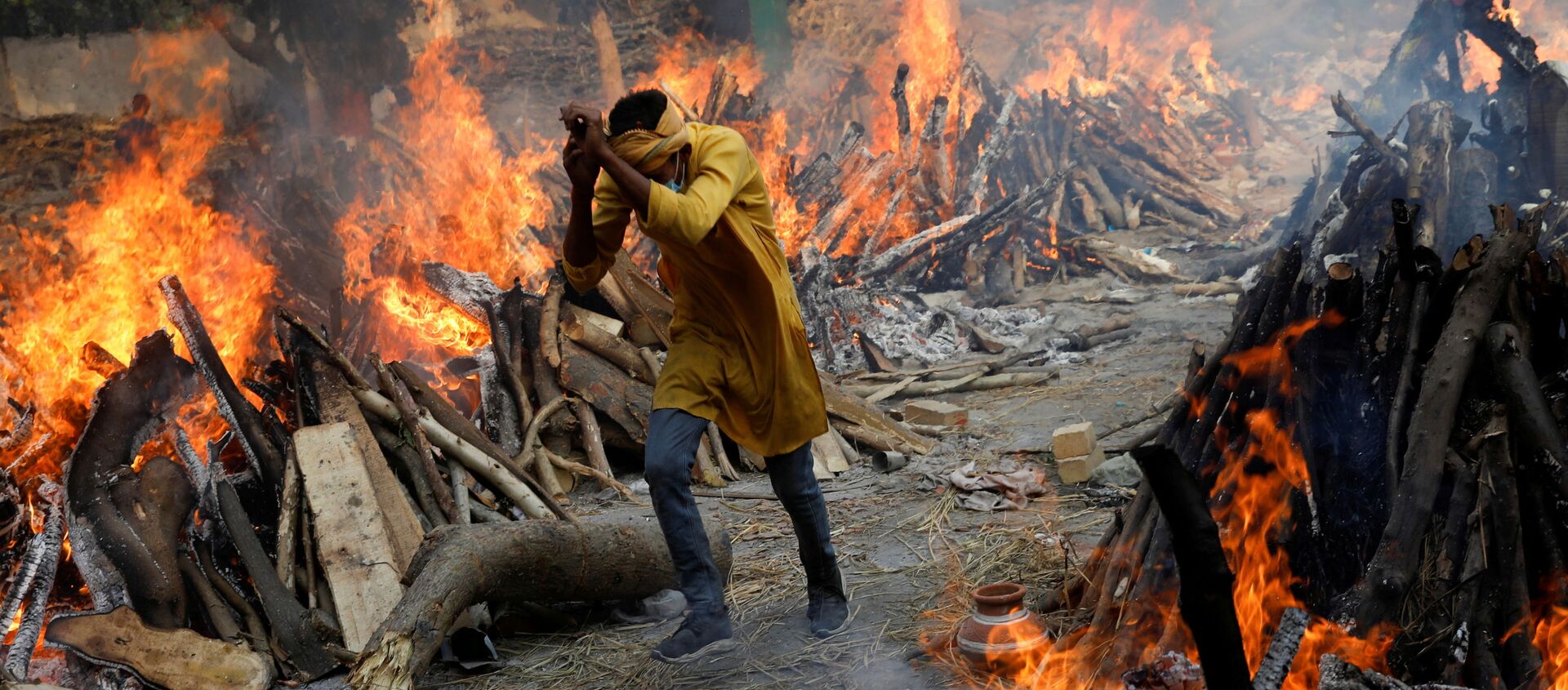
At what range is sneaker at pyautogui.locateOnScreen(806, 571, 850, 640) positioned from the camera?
402 cm

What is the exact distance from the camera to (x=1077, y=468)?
5.87 metres

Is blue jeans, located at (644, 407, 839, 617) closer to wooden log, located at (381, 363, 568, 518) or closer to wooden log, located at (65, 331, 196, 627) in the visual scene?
wooden log, located at (381, 363, 568, 518)

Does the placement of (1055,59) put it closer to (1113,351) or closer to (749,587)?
(1113,351)

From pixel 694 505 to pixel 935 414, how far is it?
4.19 meters

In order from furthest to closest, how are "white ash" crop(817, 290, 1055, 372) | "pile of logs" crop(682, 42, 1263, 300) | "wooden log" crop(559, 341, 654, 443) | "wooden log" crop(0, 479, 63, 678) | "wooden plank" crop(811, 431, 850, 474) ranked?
"pile of logs" crop(682, 42, 1263, 300) → "white ash" crop(817, 290, 1055, 372) → "wooden log" crop(559, 341, 654, 443) → "wooden plank" crop(811, 431, 850, 474) → "wooden log" crop(0, 479, 63, 678)

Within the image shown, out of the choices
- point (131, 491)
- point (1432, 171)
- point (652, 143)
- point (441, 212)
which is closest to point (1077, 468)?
point (652, 143)

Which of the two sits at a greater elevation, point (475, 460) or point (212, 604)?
point (475, 460)

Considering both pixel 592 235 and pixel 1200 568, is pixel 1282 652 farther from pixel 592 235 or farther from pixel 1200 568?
pixel 592 235

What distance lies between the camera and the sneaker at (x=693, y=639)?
3.80 meters

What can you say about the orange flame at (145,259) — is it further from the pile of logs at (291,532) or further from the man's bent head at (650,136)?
the man's bent head at (650,136)

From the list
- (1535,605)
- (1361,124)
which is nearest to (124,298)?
(1535,605)

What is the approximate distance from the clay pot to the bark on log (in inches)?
68.7

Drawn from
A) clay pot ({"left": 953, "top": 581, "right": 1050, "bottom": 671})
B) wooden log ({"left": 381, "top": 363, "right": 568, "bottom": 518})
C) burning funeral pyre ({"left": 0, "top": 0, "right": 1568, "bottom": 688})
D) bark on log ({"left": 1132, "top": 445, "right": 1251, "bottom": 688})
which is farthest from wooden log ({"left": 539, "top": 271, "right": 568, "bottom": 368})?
bark on log ({"left": 1132, "top": 445, "right": 1251, "bottom": 688})

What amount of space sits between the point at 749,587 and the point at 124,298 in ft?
23.9
